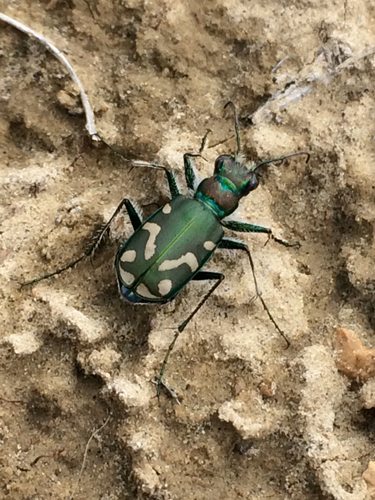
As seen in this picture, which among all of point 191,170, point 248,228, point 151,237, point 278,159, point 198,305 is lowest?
point 198,305

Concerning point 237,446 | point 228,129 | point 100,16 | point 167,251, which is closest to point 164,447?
point 237,446

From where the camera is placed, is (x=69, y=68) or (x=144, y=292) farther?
(x=69, y=68)

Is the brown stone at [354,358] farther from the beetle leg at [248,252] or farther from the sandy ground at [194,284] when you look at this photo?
the beetle leg at [248,252]

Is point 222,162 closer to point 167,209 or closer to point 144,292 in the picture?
point 167,209

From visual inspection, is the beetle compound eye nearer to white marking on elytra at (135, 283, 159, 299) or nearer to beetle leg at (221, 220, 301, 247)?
beetle leg at (221, 220, 301, 247)

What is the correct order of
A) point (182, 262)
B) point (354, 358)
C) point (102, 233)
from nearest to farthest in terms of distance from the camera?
point (354, 358)
point (182, 262)
point (102, 233)

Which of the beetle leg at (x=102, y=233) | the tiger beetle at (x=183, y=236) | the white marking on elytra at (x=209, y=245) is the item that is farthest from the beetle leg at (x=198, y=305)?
the beetle leg at (x=102, y=233)

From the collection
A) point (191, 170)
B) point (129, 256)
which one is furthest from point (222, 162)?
point (129, 256)
